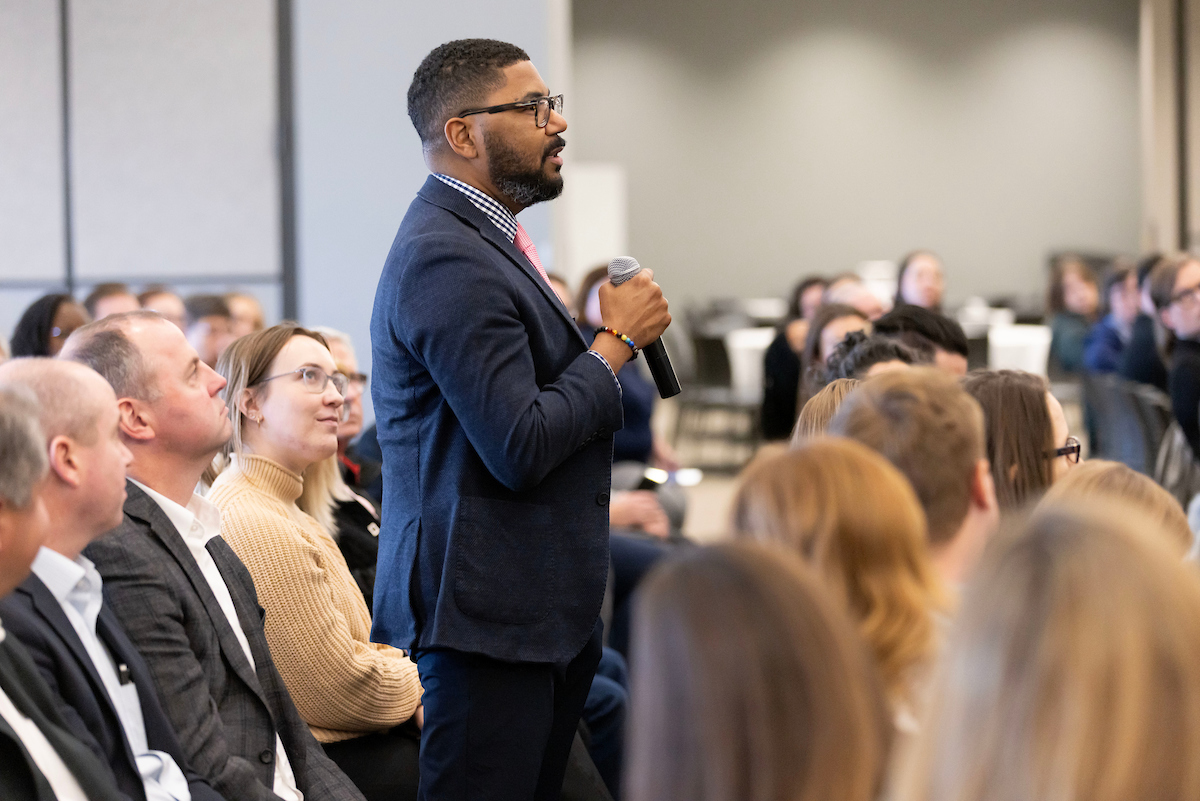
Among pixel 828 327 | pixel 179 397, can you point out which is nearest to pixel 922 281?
pixel 828 327

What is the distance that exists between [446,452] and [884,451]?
0.69m

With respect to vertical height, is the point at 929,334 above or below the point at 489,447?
above

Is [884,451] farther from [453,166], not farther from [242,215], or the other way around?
[242,215]

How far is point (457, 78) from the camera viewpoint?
1.91 meters

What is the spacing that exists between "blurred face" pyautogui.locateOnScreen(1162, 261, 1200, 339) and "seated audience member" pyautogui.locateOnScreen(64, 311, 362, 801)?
364cm

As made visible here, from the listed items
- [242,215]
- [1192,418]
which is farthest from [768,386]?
[242,215]

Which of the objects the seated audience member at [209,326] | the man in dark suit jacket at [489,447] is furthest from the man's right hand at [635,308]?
the seated audience member at [209,326]

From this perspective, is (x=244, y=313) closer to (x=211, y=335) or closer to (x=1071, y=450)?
(x=211, y=335)

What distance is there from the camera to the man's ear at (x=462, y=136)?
1905 millimetres

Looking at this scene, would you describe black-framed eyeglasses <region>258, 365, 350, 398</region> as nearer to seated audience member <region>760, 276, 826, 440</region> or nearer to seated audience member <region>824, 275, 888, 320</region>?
seated audience member <region>824, 275, 888, 320</region>

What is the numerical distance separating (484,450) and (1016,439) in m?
0.93

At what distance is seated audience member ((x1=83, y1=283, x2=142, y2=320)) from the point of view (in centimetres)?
459

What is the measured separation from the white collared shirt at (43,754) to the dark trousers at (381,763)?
83 cm

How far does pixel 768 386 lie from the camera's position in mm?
5066
